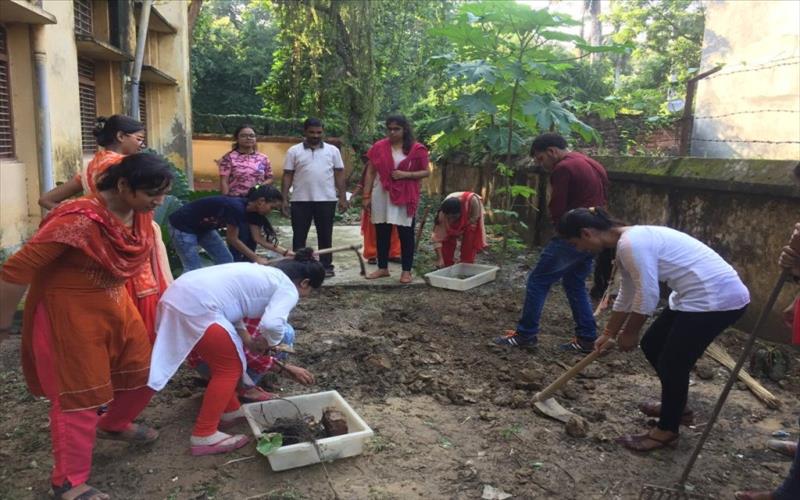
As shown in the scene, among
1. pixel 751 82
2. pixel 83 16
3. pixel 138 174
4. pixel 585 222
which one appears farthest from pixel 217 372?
pixel 751 82

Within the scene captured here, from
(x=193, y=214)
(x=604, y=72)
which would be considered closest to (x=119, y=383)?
(x=193, y=214)

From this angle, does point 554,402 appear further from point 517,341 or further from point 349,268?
point 349,268

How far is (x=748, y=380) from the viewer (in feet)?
12.0

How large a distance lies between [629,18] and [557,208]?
1791 cm

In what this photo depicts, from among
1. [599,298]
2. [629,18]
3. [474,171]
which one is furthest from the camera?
[629,18]

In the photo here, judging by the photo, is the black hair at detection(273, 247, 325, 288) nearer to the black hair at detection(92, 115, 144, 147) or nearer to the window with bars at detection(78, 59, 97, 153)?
the black hair at detection(92, 115, 144, 147)

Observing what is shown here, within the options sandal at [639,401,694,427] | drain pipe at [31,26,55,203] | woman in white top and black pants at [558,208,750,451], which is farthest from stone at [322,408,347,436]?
drain pipe at [31,26,55,203]

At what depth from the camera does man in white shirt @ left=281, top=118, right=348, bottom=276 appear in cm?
573

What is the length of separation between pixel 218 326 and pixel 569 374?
181 centimetres

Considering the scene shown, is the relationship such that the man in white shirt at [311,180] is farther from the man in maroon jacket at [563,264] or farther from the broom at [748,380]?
the broom at [748,380]

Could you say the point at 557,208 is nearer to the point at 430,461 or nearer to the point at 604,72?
the point at 430,461

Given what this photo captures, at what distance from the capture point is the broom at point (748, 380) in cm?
345

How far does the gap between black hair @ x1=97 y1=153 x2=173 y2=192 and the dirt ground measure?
4.22ft

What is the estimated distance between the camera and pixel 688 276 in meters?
2.80
